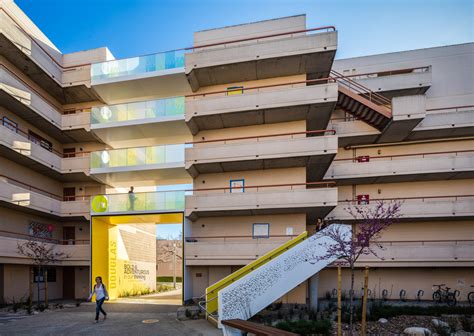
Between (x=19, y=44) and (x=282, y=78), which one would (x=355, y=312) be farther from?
(x=19, y=44)

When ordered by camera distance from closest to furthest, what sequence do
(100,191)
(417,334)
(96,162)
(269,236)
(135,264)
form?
(417,334) < (269,236) < (96,162) < (100,191) < (135,264)

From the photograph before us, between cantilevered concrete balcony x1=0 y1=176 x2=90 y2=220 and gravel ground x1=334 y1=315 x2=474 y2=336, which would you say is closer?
gravel ground x1=334 y1=315 x2=474 y2=336

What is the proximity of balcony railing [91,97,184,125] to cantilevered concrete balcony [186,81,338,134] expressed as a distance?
94 cm

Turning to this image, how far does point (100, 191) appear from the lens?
76.7 feet

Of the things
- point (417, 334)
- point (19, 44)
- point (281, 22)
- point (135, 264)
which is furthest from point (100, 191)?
point (417, 334)

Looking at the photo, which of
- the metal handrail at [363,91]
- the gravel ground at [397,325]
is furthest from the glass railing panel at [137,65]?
the gravel ground at [397,325]

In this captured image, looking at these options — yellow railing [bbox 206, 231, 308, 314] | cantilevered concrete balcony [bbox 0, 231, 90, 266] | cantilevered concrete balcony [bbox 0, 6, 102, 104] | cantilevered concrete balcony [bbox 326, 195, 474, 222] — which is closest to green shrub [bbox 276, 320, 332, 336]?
yellow railing [bbox 206, 231, 308, 314]

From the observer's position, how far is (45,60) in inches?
845

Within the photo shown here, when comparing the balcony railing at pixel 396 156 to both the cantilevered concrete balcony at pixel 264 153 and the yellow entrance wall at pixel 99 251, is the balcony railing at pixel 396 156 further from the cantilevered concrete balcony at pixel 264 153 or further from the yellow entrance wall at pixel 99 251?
the yellow entrance wall at pixel 99 251

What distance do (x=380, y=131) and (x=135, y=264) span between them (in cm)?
1936

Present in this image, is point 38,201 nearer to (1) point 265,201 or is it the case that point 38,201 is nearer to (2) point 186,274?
(2) point 186,274

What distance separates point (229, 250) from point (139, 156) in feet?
25.0

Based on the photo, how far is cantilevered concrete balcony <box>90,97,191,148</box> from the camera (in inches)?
806

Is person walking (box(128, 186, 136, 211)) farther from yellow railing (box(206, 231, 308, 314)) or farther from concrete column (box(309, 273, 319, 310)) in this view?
concrete column (box(309, 273, 319, 310))
